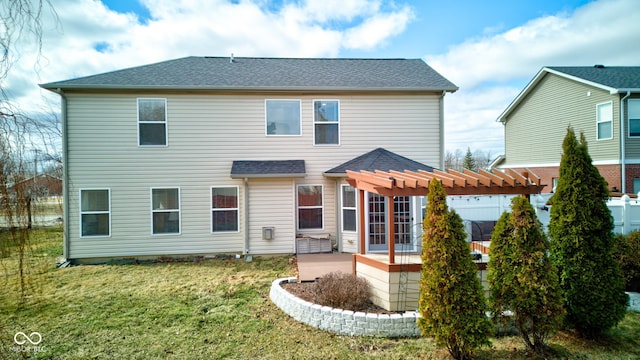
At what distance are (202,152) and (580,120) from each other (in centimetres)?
1571

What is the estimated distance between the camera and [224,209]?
9.48m

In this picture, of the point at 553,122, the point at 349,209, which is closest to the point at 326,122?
the point at 349,209

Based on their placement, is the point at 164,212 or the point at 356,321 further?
the point at 164,212

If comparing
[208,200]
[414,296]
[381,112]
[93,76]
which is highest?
[93,76]

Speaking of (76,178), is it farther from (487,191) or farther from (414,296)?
(487,191)

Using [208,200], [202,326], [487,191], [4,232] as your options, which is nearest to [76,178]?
[208,200]

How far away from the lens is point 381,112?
9.94 m

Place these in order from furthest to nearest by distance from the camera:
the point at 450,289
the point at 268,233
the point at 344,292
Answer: the point at 268,233, the point at 344,292, the point at 450,289

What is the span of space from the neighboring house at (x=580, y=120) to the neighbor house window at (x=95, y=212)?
1673cm

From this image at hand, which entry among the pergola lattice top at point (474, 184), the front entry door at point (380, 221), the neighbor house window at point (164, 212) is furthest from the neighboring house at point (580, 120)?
the neighbor house window at point (164, 212)

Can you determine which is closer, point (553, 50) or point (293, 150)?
point (293, 150)

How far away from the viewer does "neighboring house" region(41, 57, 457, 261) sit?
908 centimetres

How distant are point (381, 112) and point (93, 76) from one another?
8829mm

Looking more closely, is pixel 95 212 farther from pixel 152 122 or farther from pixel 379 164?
pixel 379 164
